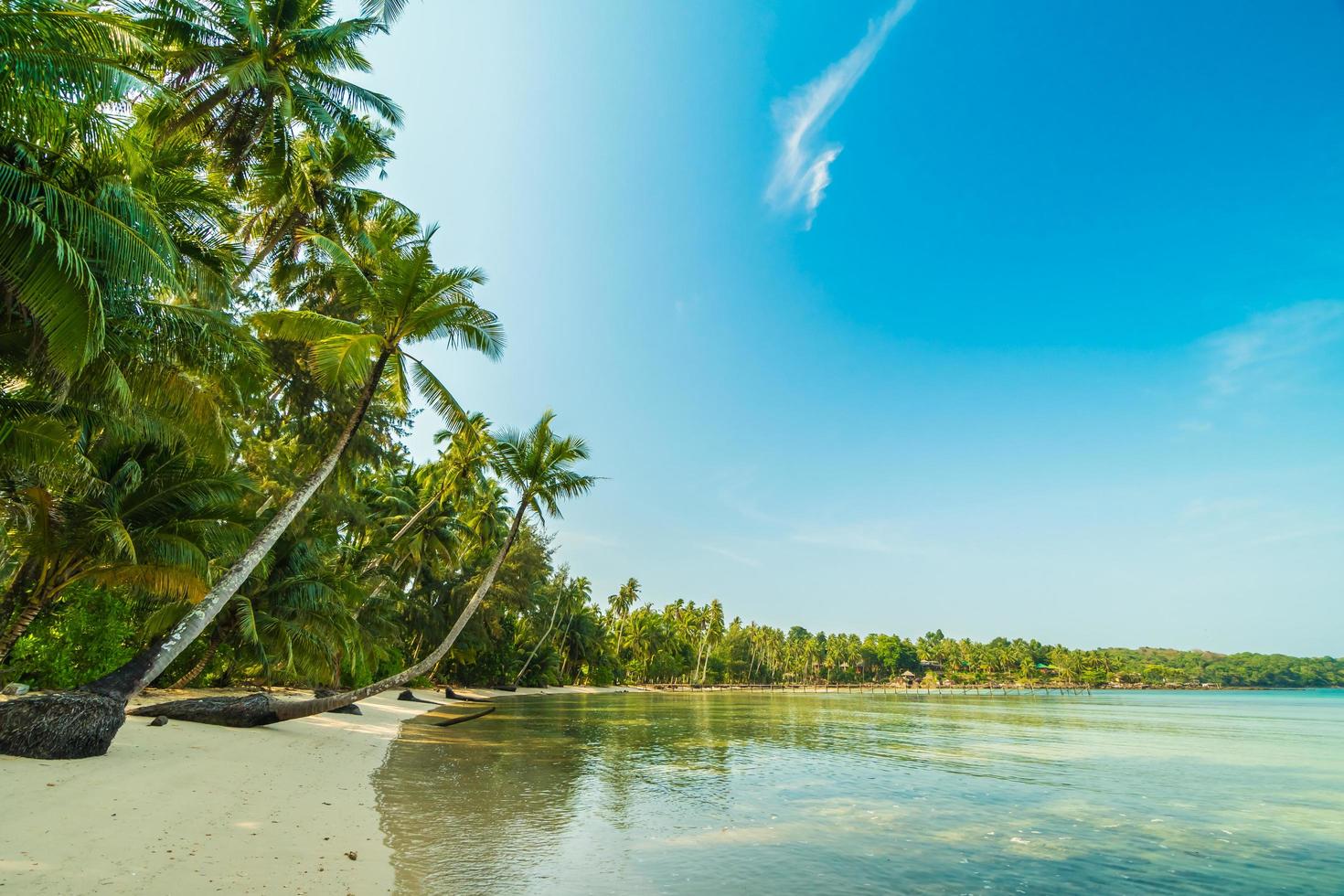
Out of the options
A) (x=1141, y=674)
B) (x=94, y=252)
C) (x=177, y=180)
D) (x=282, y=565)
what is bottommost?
(x=1141, y=674)

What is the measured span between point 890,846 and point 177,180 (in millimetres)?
14000

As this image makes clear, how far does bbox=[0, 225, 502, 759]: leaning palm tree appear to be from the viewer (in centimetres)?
845

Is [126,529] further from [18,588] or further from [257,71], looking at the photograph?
[257,71]

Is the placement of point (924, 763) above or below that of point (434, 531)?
below

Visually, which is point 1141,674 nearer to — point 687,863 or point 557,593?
point 557,593

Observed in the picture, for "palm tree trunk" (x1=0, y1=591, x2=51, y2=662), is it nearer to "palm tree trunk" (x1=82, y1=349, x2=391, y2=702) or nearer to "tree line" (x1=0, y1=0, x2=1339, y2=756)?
"tree line" (x1=0, y1=0, x2=1339, y2=756)

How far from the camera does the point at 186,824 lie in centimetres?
636

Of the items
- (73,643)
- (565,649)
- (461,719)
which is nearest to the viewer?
(73,643)

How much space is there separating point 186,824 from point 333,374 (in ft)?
27.5

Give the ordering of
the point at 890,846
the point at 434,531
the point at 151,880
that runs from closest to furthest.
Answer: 1. the point at 151,880
2. the point at 890,846
3. the point at 434,531

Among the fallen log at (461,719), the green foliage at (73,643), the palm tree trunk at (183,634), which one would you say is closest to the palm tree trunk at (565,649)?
the fallen log at (461,719)

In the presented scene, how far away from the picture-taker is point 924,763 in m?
16.5

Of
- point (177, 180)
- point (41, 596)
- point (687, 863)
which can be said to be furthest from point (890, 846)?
point (41, 596)

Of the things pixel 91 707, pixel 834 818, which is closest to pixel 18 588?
pixel 91 707
